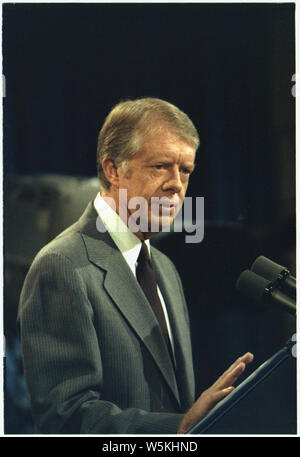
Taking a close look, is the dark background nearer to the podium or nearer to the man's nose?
the man's nose

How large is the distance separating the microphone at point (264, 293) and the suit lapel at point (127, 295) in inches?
16.3

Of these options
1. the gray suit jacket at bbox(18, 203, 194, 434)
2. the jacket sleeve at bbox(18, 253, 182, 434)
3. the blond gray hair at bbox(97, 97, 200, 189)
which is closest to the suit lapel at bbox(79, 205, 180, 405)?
the gray suit jacket at bbox(18, 203, 194, 434)

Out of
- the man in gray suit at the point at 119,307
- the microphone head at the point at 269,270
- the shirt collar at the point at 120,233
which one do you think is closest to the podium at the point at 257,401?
the man in gray suit at the point at 119,307

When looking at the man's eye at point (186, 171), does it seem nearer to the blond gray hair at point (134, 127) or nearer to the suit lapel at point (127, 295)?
the blond gray hair at point (134, 127)

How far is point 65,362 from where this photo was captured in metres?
1.87

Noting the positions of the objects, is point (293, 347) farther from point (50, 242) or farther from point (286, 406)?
point (50, 242)

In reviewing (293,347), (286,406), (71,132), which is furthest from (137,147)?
(286,406)

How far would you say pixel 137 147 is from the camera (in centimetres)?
206

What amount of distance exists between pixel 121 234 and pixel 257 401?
0.80 metres

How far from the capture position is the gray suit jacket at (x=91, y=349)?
1851 mm

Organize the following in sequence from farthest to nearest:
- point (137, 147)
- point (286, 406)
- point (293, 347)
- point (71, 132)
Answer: point (71, 132), point (137, 147), point (286, 406), point (293, 347)

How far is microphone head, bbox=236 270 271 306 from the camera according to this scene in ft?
5.47

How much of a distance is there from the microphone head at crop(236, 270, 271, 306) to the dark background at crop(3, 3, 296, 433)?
49 cm

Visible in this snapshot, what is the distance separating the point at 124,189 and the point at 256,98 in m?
0.72
